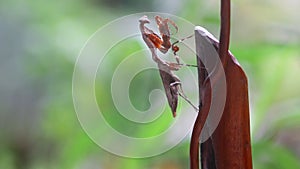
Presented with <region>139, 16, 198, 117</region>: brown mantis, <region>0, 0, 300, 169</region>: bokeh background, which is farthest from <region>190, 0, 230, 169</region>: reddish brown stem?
<region>0, 0, 300, 169</region>: bokeh background

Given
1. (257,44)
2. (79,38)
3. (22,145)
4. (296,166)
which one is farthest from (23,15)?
(296,166)

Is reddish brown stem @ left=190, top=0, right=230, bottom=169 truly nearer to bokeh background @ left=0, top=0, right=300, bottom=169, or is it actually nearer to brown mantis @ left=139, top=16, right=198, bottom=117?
brown mantis @ left=139, top=16, right=198, bottom=117

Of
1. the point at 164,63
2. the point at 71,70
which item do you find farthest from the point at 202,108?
the point at 71,70

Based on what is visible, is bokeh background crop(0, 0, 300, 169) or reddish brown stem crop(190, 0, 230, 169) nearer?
reddish brown stem crop(190, 0, 230, 169)

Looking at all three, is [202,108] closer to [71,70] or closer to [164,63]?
[164,63]

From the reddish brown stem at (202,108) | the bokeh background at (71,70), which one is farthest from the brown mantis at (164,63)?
the bokeh background at (71,70)

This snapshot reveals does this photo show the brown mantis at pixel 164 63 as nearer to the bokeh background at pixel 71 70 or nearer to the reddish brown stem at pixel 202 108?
the reddish brown stem at pixel 202 108

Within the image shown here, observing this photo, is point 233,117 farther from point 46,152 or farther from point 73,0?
point 73,0

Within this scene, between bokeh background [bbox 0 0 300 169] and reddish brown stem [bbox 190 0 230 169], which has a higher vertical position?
bokeh background [bbox 0 0 300 169]
